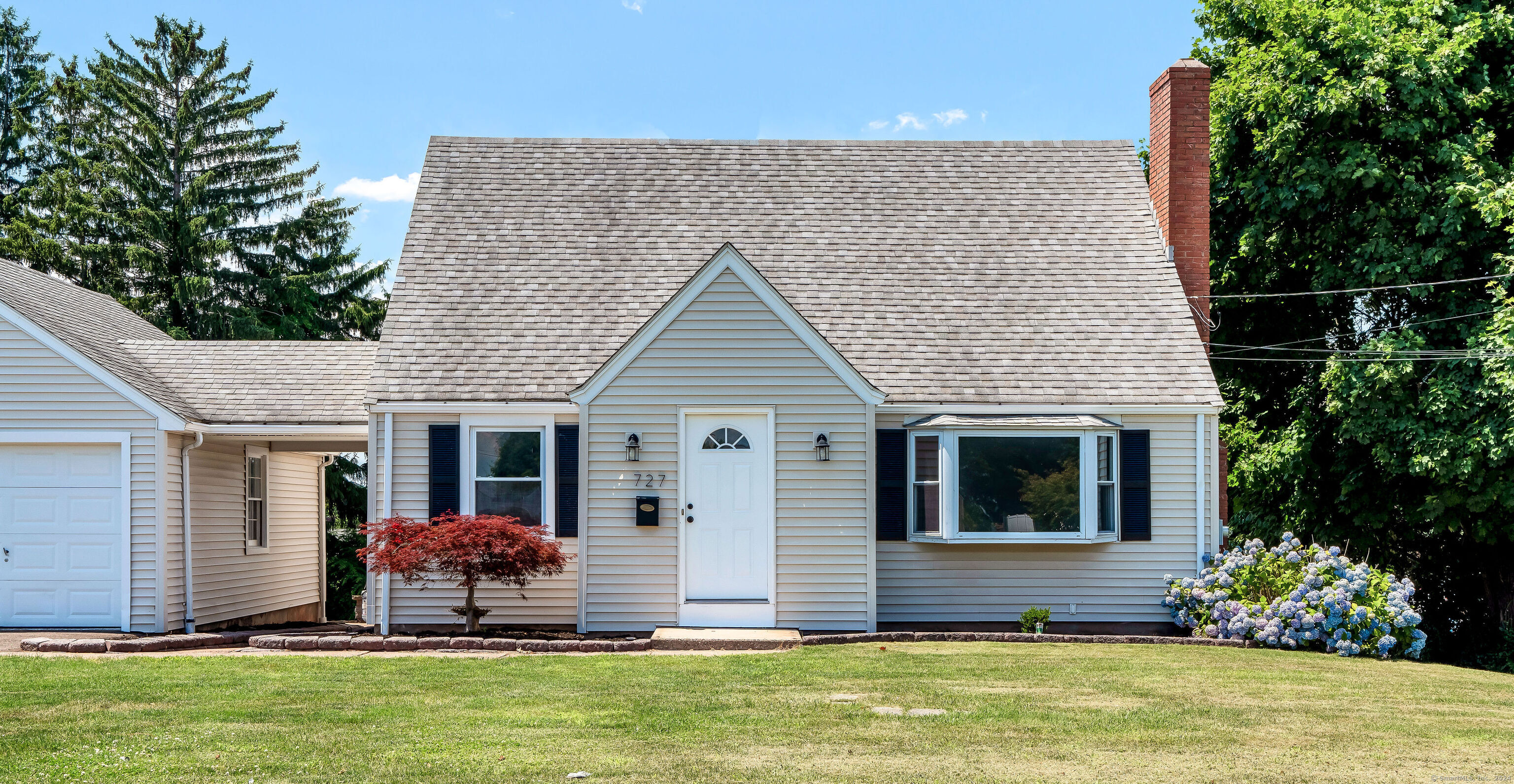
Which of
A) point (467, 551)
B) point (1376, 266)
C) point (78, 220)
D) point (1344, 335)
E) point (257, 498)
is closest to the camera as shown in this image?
point (467, 551)

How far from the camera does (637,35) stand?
2236 cm

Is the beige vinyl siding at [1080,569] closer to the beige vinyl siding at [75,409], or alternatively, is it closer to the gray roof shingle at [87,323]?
the beige vinyl siding at [75,409]

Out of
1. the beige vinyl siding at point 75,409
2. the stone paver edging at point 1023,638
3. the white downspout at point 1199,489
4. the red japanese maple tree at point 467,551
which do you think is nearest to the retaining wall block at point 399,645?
the red japanese maple tree at point 467,551

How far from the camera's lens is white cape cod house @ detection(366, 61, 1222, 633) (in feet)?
42.6

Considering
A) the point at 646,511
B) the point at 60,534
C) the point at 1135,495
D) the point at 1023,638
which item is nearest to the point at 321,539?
the point at 60,534

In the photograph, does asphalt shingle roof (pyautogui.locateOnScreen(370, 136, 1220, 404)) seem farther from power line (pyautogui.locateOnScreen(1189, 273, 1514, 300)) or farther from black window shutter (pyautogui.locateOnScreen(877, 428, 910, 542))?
power line (pyautogui.locateOnScreen(1189, 273, 1514, 300))

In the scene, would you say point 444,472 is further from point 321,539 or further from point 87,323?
point 321,539

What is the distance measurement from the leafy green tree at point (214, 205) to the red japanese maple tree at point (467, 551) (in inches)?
736

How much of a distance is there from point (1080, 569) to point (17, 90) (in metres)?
34.5

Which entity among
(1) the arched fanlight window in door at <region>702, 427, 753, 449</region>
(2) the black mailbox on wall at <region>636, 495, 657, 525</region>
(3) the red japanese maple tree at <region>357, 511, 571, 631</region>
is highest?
(1) the arched fanlight window in door at <region>702, 427, 753, 449</region>

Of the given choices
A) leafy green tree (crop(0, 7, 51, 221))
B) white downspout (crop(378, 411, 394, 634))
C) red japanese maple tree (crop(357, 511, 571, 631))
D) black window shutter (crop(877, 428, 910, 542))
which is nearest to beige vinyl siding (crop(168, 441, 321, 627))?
white downspout (crop(378, 411, 394, 634))

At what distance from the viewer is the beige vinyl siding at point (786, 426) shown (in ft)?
42.5

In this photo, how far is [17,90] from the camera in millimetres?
35125

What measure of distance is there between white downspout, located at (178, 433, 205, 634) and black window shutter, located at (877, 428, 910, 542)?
789cm
